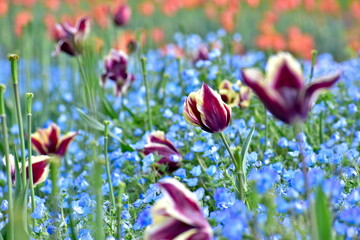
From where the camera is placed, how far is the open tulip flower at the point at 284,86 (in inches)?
47.1

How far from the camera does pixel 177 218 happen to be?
1246mm

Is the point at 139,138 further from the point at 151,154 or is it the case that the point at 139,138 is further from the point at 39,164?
the point at 39,164

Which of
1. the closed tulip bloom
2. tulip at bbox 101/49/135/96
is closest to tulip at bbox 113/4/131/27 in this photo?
tulip at bbox 101/49/135/96

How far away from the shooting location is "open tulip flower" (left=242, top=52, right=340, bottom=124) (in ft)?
3.93

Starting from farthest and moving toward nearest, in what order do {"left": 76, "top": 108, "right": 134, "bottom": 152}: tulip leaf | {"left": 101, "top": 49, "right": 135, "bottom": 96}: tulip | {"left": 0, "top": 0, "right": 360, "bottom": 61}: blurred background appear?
1. {"left": 0, "top": 0, "right": 360, "bottom": 61}: blurred background
2. {"left": 101, "top": 49, "right": 135, "bottom": 96}: tulip
3. {"left": 76, "top": 108, "right": 134, "bottom": 152}: tulip leaf

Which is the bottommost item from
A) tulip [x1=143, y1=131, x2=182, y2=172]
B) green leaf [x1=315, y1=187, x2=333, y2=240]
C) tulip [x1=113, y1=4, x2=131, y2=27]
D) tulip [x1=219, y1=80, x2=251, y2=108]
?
green leaf [x1=315, y1=187, x2=333, y2=240]

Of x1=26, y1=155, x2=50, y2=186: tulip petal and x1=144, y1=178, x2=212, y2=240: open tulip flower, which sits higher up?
x1=26, y1=155, x2=50, y2=186: tulip petal

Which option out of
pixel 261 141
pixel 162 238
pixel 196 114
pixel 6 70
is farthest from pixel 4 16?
pixel 162 238

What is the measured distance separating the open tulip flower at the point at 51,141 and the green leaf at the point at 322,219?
136 centimetres

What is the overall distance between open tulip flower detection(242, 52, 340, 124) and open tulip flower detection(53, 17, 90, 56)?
1696 mm

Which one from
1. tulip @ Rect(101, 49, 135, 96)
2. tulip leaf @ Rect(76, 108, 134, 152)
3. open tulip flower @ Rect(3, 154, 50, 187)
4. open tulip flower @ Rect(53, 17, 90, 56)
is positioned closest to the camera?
open tulip flower @ Rect(3, 154, 50, 187)

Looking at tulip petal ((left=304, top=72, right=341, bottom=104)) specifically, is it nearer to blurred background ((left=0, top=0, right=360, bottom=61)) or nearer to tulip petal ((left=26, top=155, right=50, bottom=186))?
tulip petal ((left=26, top=155, right=50, bottom=186))

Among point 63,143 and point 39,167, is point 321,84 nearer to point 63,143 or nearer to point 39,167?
point 39,167

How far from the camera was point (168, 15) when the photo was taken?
21.7 feet
